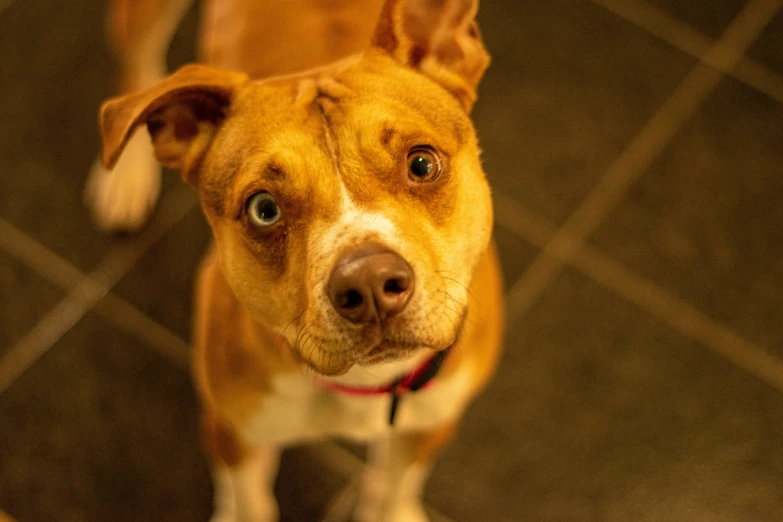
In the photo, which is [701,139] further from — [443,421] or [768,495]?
[443,421]

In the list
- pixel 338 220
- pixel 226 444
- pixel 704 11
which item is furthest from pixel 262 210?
pixel 704 11

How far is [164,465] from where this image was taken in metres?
2.65

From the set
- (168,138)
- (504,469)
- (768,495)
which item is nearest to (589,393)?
(504,469)

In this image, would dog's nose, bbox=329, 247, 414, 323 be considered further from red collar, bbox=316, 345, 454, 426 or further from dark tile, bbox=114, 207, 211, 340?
dark tile, bbox=114, 207, 211, 340

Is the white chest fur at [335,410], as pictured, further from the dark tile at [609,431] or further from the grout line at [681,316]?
the grout line at [681,316]

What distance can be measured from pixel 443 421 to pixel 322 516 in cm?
71

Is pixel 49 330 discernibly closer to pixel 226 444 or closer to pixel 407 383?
pixel 226 444

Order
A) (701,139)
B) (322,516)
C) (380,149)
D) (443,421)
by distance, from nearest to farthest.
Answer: (380,149)
(443,421)
(322,516)
(701,139)

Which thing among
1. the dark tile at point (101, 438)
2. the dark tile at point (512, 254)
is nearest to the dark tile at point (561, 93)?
the dark tile at point (512, 254)

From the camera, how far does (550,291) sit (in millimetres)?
2928

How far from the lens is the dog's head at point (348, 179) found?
1.50m

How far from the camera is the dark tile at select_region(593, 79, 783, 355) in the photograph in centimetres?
295

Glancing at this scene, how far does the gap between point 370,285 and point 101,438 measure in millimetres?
1645

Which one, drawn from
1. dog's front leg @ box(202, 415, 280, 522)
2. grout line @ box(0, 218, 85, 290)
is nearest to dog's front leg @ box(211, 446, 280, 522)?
dog's front leg @ box(202, 415, 280, 522)
